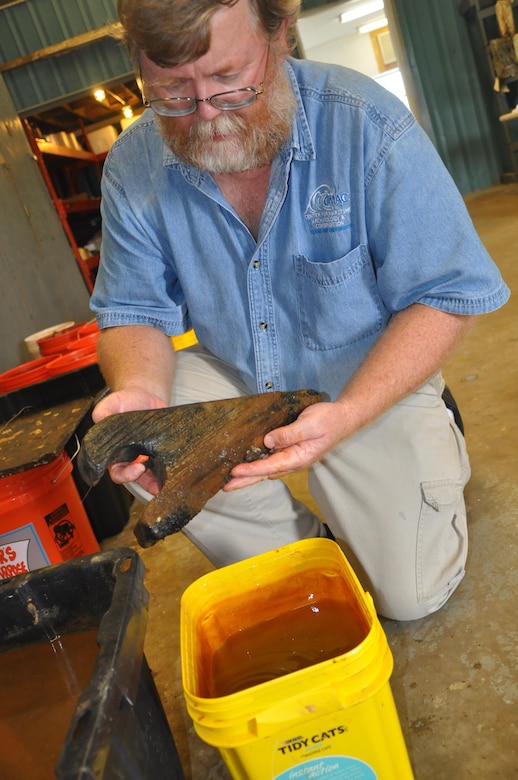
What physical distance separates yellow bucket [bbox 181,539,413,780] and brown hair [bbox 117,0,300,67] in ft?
3.18

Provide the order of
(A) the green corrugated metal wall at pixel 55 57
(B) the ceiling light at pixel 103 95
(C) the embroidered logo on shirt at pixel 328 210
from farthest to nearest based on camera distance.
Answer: (B) the ceiling light at pixel 103 95 < (A) the green corrugated metal wall at pixel 55 57 < (C) the embroidered logo on shirt at pixel 328 210

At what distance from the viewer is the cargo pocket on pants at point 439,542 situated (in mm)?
1533

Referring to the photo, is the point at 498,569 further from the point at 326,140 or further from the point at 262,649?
the point at 326,140

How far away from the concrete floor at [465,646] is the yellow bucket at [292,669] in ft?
0.57

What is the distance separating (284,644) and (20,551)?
0.97 meters

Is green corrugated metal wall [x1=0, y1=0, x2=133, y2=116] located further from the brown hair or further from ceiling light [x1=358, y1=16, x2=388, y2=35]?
ceiling light [x1=358, y1=16, x2=388, y2=35]

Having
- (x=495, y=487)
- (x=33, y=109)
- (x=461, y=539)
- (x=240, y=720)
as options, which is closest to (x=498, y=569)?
(x=461, y=539)

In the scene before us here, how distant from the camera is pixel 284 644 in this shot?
4.24ft

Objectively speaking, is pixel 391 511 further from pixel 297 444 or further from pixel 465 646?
pixel 297 444

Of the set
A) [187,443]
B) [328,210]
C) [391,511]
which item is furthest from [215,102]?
[391,511]

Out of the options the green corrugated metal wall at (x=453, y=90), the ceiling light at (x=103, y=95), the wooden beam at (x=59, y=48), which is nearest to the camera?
the wooden beam at (x=59, y=48)

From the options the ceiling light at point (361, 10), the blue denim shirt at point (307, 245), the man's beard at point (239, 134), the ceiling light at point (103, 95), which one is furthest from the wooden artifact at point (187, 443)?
the ceiling light at point (361, 10)

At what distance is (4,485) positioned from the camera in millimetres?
1910

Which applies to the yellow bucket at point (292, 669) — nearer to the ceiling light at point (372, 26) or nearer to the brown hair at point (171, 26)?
the brown hair at point (171, 26)
